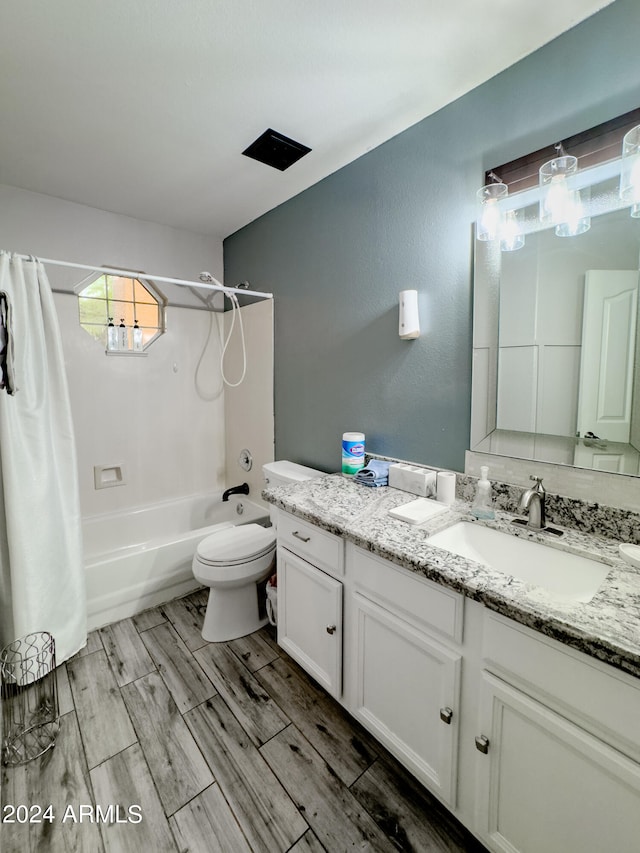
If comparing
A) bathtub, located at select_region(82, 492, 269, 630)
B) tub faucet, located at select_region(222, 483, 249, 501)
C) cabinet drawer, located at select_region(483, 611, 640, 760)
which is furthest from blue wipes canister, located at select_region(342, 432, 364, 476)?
tub faucet, located at select_region(222, 483, 249, 501)

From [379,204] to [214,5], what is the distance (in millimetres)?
923

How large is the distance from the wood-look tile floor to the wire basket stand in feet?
0.17

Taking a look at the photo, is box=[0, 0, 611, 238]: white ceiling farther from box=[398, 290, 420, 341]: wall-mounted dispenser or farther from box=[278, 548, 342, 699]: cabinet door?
box=[278, 548, 342, 699]: cabinet door

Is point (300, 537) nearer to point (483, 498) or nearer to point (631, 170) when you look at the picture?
point (483, 498)

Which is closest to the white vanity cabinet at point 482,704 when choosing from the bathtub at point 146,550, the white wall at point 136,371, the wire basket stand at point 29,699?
the wire basket stand at point 29,699

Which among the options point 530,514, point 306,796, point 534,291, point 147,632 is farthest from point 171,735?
point 534,291

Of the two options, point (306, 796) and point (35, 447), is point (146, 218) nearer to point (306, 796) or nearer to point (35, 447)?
point (35, 447)

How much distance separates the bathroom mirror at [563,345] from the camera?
1.12 meters

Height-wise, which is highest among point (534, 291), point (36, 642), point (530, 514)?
point (534, 291)

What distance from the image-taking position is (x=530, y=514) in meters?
1.21

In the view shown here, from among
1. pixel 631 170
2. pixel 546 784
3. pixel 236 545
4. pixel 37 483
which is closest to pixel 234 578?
pixel 236 545

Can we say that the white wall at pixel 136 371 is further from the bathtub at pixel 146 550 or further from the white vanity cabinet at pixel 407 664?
the white vanity cabinet at pixel 407 664

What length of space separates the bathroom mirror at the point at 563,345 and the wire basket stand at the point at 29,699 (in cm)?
197

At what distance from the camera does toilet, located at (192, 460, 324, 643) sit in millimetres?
A: 1865
